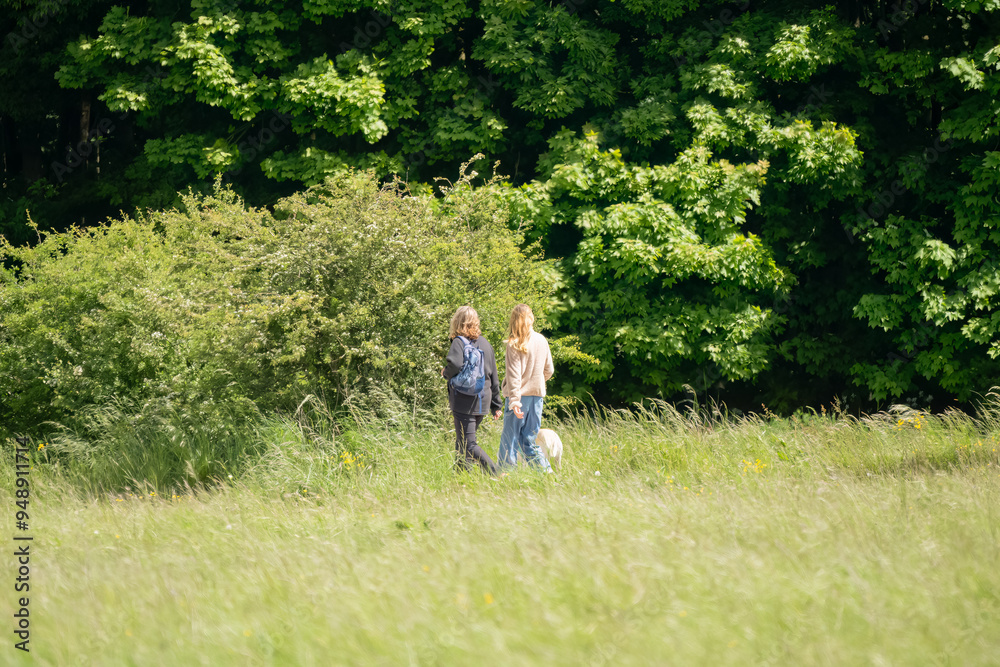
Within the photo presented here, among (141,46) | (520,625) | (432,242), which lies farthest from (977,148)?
(141,46)

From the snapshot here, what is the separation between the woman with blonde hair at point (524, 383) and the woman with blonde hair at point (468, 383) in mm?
211

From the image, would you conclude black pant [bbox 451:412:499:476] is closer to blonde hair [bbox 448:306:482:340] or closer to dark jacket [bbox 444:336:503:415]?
dark jacket [bbox 444:336:503:415]

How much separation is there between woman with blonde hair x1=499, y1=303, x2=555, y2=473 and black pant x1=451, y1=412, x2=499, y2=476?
0.24 meters

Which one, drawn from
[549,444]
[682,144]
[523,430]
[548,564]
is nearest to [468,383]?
[523,430]

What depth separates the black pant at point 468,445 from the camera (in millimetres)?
7047

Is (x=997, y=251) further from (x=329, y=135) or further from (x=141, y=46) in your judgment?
(x=141, y=46)

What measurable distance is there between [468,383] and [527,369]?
55cm

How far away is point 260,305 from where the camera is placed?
331 inches

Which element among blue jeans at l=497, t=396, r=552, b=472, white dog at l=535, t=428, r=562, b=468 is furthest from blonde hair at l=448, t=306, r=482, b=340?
white dog at l=535, t=428, r=562, b=468

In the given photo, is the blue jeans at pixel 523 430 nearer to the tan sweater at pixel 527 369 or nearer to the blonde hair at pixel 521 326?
the tan sweater at pixel 527 369

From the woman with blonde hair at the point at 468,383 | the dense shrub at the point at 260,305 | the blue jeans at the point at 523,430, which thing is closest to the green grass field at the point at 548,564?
the woman with blonde hair at the point at 468,383

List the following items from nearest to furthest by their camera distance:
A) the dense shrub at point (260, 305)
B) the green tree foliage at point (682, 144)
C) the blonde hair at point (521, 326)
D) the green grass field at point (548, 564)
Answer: the green grass field at point (548, 564) → the blonde hair at point (521, 326) → the dense shrub at point (260, 305) → the green tree foliage at point (682, 144)

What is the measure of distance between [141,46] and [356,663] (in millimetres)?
15421

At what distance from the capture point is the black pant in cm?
705
